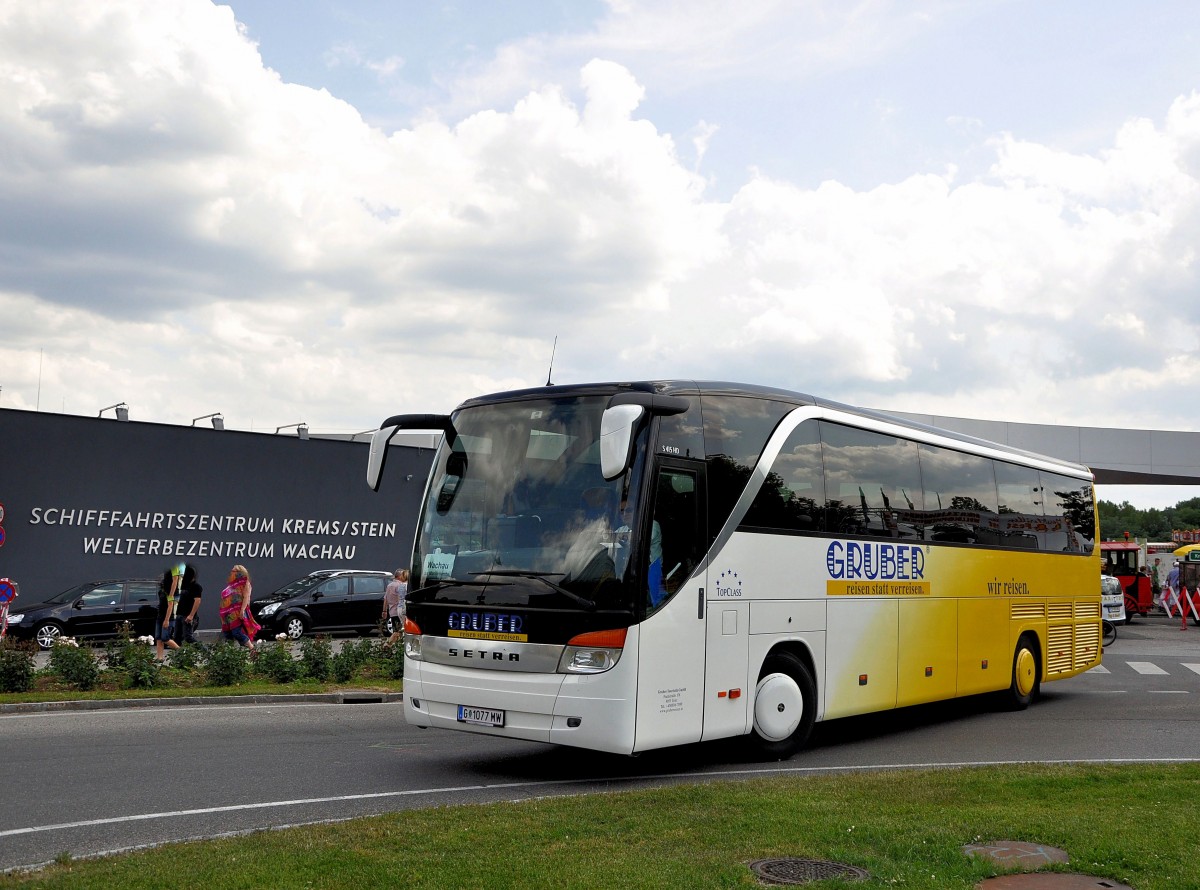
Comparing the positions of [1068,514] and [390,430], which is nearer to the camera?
[390,430]

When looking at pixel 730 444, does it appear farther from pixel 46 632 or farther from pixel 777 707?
pixel 46 632

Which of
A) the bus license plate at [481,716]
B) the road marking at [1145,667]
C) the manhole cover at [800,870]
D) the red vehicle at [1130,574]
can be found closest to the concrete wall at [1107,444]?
the red vehicle at [1130,574]

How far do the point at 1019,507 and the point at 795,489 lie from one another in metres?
5.96

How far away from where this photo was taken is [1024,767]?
10203 mm

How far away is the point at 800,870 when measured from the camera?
638cm

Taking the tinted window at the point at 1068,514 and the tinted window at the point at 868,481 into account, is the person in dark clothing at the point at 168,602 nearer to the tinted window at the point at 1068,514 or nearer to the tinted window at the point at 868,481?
the tinted window at the point at 868,481

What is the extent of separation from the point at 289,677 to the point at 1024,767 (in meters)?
10.6

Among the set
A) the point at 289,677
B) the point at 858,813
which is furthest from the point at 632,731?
the point at 289,677

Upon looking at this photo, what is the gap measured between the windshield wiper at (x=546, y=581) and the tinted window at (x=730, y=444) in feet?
4.67

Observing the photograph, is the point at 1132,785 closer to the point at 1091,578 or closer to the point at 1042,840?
the point at 1042,840

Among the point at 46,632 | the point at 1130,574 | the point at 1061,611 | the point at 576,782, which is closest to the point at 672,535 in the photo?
the point at 576,782

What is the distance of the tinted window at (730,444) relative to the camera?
1034cm

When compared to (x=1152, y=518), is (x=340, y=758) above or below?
below

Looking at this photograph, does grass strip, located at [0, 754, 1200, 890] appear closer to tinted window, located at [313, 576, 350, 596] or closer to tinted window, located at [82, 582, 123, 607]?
tinted window, located at [82, 582, 123, 607]
